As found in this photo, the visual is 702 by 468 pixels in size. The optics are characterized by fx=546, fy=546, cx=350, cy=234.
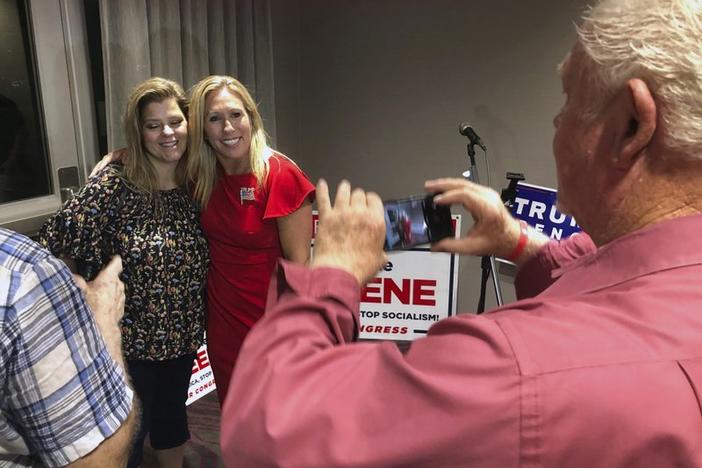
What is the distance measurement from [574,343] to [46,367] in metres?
0.63

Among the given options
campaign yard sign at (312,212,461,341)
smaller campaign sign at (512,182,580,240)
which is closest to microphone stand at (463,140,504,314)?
campaign yard sign at (312,212,461,341)

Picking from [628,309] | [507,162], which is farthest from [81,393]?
[507,162]

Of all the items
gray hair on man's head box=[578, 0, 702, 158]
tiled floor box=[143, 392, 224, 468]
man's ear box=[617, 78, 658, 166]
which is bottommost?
tiled floor box=[143, 392, 224, 468]

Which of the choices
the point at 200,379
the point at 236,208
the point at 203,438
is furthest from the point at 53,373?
the point at 200,379

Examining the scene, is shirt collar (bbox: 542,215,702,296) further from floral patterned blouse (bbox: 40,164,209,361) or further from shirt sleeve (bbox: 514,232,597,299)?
floral patterned blouse (bbox: 40,164,209,361)

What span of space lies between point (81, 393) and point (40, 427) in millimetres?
62

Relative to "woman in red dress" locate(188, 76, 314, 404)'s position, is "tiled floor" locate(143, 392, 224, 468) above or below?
below

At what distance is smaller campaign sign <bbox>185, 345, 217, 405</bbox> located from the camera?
2.59 metres

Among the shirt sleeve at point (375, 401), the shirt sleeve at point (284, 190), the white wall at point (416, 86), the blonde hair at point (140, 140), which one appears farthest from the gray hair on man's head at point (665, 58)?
the white wall at point (416, 86)

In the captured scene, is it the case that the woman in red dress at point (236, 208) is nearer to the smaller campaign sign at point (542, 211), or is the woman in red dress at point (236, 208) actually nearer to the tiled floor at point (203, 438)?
the tiled floor at point (203, 438)

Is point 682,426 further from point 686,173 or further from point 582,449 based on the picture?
point 686,173

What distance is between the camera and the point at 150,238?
1.75 m

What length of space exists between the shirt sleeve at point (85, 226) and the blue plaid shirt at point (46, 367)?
1.03 m

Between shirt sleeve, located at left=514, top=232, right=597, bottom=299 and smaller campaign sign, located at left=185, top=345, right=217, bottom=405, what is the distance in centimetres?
190
